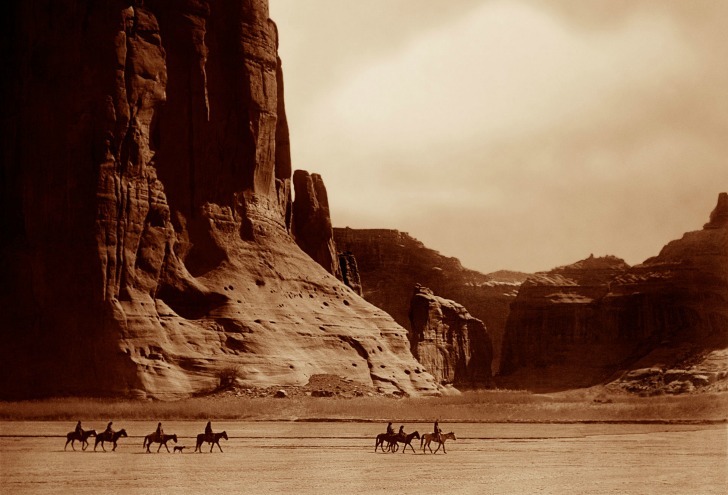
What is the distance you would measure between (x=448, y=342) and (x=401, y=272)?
34122 millimetres

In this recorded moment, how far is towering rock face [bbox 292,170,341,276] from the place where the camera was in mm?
103438

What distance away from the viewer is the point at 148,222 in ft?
238

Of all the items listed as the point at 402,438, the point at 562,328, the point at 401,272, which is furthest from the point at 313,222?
the point at 401,272

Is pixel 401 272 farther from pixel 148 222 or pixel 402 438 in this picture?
pixel 402 438

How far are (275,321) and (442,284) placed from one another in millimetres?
110297

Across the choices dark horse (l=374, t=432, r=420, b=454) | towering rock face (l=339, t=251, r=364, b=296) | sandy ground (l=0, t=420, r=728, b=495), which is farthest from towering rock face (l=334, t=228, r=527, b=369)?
dark horse (l=374, t=432, r=420, b=454)

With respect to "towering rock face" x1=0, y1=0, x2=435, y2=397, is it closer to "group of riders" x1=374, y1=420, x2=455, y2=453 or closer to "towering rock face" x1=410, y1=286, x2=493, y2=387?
"group of riders" x1=374, y1=420, x2=455, y2=453

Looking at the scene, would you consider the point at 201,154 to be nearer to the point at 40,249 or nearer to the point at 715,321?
the point at 40,249

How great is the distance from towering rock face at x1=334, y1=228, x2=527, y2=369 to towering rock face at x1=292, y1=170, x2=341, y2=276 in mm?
66101

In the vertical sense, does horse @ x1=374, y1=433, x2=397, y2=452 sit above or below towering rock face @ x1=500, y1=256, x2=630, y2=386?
below

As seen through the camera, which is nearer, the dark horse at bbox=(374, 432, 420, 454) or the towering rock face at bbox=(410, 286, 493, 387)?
the dark horse at bbox=(374, 432, 420, 454)

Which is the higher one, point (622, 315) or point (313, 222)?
point (313, 222)

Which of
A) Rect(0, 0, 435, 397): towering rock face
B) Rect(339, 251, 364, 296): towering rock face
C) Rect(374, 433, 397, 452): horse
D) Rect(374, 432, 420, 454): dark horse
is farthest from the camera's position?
Rect(339, 251, 364, 296): towering rock face

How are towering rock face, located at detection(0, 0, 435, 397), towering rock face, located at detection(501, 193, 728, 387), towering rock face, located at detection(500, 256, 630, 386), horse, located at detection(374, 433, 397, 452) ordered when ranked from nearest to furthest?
1. horse, located at detection(374, 433, 397, 452)
2. towering rock face, located at detection(0, 0, 435, 397)
3. towering rock face, located at detection(501, 193, 728, 387)
4. towering rock face, located at detection(500, 256, 630, 386)
